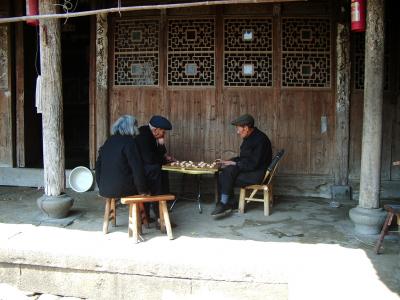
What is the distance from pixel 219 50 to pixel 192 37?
51 cm

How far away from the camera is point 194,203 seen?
768 cm

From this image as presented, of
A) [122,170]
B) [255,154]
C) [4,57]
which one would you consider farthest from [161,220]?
[4,57]

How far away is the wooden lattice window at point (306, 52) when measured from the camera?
7.81 m

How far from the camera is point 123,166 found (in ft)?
18.8

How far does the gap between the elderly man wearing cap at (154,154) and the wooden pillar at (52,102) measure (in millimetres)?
1117

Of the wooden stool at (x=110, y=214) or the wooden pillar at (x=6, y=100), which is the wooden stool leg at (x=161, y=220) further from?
the wooden pillar at (x=6, y=100)

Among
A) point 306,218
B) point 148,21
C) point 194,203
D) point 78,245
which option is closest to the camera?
point 78,245

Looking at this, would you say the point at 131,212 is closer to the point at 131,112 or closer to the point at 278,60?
the point at 131,112

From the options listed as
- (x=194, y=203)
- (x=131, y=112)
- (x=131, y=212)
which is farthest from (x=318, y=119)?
(x=131, y=212)

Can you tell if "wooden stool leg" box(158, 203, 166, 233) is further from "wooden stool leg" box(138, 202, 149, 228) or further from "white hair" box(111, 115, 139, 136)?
"white hair" box(111, 115, 139, 136)

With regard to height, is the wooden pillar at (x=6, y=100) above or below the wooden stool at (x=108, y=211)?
above

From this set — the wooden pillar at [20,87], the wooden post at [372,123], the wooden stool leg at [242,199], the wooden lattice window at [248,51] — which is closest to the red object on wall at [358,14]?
the wooden post at [372,123]

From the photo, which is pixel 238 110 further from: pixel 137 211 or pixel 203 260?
pixel 203 260

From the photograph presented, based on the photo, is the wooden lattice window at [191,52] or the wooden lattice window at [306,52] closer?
the wooden lattice window at [306,52]
